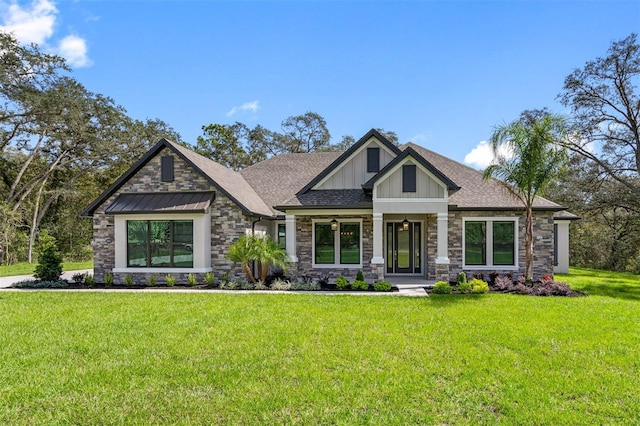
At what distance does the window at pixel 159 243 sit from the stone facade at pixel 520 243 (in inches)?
395

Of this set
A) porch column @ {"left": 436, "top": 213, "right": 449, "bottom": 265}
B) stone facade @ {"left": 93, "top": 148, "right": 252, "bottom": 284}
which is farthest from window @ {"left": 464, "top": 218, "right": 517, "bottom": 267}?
stone facade @ {"left": 93, "top": 148, "right": 252, "bottom": 284}

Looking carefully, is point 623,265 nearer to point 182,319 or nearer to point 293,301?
point 293,301

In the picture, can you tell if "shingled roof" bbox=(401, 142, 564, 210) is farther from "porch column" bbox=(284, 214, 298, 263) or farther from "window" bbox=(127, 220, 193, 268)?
"window" bbox=(127, 220, 193, 268)

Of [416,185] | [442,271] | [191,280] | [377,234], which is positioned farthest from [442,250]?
[191,280]

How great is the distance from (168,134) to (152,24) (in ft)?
69.3

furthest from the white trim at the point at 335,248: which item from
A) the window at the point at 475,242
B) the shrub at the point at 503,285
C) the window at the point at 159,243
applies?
the shrub at the point at 503,285

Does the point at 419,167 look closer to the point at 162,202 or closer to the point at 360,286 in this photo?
the point at 360,286

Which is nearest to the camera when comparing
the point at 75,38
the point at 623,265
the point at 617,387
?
the point at 617,387

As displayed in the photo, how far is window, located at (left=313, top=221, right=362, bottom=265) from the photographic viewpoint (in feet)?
47.4

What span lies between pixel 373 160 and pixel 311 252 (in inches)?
176

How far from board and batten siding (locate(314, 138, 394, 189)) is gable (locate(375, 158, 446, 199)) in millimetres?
1903

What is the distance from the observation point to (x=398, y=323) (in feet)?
25.6

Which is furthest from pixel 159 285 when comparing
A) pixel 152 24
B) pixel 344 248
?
pixel 152 24

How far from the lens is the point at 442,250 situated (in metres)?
12.8
